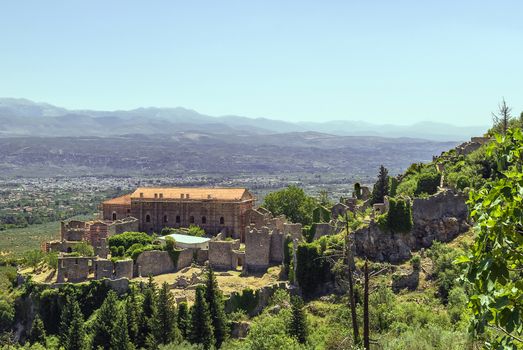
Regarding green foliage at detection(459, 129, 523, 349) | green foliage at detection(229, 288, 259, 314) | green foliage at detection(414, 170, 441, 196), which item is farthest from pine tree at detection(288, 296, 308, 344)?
green foliage at detection(459, 129, 523, 349)

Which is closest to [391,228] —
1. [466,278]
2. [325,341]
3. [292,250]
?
[292,250]

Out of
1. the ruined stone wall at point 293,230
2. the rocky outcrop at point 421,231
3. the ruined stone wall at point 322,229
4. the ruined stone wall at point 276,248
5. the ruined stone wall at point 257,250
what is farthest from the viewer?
the ruined stone wall at point 293,230

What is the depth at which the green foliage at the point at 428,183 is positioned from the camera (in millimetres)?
46812

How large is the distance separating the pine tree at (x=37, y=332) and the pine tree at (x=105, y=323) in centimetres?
518

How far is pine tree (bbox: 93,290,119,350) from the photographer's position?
134ft

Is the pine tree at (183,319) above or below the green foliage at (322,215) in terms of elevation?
below

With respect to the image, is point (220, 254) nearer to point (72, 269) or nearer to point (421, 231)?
point (72, 269)

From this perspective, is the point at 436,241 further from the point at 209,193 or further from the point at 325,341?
the point at 209,193

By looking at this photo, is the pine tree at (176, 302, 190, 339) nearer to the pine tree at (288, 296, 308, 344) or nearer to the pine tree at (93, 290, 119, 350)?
the pine tree at (93, 290, 119, 350)

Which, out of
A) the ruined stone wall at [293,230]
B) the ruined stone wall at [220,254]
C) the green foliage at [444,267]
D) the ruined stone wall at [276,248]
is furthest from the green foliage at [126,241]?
the green foliage at [444,267]

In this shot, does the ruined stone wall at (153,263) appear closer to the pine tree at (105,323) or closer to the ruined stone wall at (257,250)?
the pine tree at (105,323)

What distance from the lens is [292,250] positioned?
4478 centimetres

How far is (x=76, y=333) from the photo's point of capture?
4125 centimetres

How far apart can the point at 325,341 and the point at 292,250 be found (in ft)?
40.8
